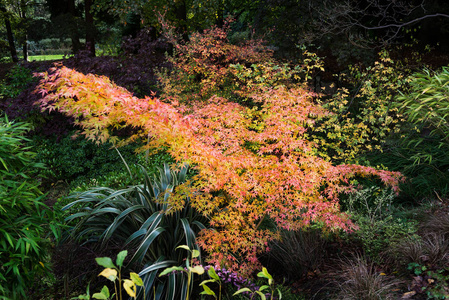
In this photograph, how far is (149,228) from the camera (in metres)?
3.50

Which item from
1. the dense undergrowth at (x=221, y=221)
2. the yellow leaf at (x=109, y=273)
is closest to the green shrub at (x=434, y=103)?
the dense undergrowth at (x=221, y=221)

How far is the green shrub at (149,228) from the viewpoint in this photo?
132 inches

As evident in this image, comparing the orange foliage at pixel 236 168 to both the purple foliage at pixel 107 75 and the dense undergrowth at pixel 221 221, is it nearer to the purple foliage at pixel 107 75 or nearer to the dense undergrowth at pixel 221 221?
the dense undergrowth at pixel 221 221

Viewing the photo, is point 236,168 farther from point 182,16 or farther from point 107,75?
point 182,16

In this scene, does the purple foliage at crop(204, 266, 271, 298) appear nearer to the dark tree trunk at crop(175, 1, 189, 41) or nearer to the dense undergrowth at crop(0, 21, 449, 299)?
the dense undergrowth at crop(0, 21, 449, 299)

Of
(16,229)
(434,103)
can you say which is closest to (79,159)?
(16,229)

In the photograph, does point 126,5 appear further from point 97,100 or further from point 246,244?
point 246,244

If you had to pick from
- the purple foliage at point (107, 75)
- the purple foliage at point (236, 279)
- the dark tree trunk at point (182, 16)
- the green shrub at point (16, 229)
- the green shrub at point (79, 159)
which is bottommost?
the purple foliage at point (236, 279)

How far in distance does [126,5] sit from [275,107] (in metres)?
8.76

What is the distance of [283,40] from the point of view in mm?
7941

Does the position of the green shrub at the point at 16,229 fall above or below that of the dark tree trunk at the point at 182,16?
below

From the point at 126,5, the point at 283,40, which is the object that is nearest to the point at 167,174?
the point at 283,40

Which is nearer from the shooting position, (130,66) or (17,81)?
(130,66)

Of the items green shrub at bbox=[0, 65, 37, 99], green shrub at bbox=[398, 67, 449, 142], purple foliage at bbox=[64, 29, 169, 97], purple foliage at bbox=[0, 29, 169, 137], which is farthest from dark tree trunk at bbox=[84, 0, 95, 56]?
green shrub at bbox=[398, 67, 449, 142]
